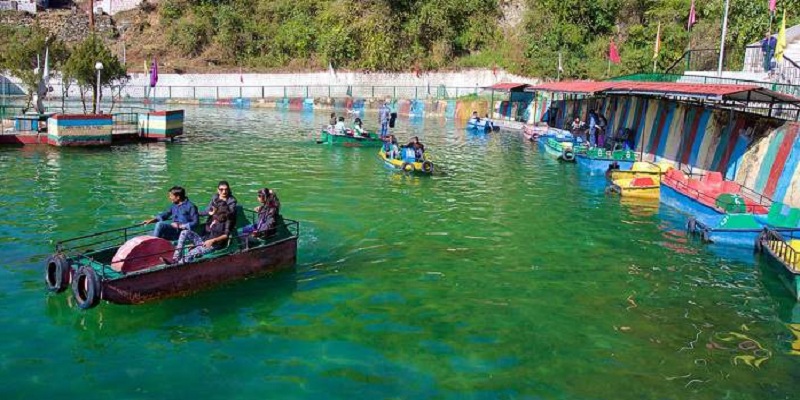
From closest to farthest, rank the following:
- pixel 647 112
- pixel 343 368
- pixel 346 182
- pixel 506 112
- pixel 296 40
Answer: pixel 343 368
pixel 346 182
pixel 647 112
pixel 506 112
pixel 296 40

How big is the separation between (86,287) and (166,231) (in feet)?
8.90

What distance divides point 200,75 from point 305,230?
210 feet

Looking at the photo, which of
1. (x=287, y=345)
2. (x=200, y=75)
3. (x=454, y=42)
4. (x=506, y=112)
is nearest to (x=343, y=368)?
(x=287, y=345)

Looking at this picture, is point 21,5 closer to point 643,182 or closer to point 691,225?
point 643,182

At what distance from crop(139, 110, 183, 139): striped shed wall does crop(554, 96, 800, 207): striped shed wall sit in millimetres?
24317

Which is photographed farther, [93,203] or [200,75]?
[200,75]

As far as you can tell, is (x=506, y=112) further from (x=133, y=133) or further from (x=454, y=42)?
(x=133, y=133)

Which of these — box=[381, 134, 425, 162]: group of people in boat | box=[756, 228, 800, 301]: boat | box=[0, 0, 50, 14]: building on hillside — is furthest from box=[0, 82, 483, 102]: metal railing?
box=[756, 228, 800, 301]: boat

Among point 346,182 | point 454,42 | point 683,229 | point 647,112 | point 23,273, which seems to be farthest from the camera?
point 454,42

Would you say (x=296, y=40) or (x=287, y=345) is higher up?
(x=296, y=40)

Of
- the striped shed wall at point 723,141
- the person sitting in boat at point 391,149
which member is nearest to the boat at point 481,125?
the striped shed wall at point 723,141

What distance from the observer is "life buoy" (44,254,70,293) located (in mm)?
12867

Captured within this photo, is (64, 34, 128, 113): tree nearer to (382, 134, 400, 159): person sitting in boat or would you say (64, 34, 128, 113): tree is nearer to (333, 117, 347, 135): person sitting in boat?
(333, 117, 347, 135): person sitting in boat

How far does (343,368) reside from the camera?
11250mm
